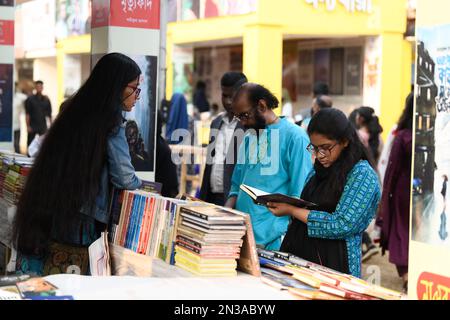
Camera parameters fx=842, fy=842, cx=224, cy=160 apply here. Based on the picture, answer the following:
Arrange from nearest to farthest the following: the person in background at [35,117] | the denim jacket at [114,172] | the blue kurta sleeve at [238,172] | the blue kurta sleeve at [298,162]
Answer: the denim jacket at [114,172], the blue kurta sleeve at [298,162], the blue kurta sleeve at [238,172], the person in background at [35,117]

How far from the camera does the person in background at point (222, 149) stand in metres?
5.66

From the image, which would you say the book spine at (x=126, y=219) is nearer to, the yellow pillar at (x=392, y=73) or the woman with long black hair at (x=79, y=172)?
the woman with long black hair at (x=79, y=172)

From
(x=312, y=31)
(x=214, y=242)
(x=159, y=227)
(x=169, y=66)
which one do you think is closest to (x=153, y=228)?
(x=159, y=227)

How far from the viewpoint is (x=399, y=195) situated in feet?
22.4

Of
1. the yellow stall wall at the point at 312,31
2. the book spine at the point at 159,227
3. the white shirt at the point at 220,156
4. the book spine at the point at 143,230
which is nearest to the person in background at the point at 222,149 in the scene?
the white shirt at the point at 220,156

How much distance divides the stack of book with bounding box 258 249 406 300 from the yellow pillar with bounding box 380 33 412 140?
1381cm

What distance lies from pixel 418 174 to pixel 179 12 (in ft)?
49.4

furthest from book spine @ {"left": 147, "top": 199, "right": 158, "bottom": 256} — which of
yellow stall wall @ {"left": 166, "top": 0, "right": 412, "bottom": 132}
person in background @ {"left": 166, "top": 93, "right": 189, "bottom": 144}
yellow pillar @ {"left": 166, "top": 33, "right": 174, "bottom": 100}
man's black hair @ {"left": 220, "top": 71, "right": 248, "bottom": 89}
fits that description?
yellow pillar @ {"left": 166, "top": 33, "right": 174, "bottom": 100}

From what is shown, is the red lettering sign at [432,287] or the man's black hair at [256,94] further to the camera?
the man's black hair at [256,94]

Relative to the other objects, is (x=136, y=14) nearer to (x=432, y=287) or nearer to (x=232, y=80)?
(x=232, y=80)

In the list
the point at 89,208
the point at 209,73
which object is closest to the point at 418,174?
the point at 89,208

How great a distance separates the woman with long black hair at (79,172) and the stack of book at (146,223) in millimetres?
73

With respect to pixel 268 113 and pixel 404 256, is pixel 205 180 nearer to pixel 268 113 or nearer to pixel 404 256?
pixel 268 113

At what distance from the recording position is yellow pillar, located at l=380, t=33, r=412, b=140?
16922mm
